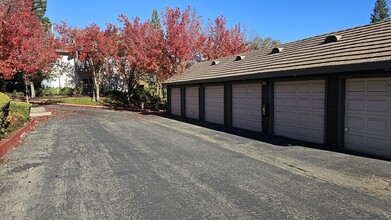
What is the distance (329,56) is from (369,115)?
7.99ft

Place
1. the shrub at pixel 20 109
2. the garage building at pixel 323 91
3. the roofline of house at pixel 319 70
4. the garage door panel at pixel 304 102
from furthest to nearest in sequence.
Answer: the shrub at pixel 20 109 → the garage door panel at pixel 304 102 → the garage building at pixel 323 91 → the roofline of house at pixel 319 70

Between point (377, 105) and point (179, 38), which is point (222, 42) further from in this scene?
point (377, 105)

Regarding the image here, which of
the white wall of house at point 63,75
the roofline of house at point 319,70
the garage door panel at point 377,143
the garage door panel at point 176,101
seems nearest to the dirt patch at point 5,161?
the roofline of house at point 319,70

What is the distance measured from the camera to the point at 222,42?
2958 cm

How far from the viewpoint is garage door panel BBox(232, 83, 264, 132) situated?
41.9 ft

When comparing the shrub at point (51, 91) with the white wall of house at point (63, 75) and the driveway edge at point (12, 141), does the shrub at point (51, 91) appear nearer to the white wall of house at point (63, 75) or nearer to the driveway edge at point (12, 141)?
the white wall of house at point (63, 75)

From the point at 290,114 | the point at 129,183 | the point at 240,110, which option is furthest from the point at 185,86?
the point at 129,183

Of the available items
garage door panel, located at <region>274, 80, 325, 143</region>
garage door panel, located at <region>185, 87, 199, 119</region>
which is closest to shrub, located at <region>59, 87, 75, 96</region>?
garage door panel, located at <region>185, 87, 199, 119</region>

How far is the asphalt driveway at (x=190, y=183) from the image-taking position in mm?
4402

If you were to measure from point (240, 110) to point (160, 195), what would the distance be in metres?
9.62

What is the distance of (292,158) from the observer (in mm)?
7832

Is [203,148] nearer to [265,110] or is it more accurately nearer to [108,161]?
[108,161]

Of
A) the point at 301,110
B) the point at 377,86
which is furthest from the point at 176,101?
the point at 377,86

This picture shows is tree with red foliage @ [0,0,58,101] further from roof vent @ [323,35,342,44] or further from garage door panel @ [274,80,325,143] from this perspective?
roof vent @ [323,35,342,44]
